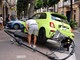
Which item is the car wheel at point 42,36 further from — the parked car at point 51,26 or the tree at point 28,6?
the tree at point 28,6

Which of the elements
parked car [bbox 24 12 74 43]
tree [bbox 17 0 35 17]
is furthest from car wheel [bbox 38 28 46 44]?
tree [bbox 17 0 35 17]

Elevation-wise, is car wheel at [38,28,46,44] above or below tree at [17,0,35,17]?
below

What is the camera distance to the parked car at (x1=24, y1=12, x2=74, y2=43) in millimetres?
13133

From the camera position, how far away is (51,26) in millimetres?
13242

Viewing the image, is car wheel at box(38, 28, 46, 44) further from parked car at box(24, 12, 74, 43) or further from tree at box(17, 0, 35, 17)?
tree at box(17, 0, 35, 17)

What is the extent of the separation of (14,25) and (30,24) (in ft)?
68.3

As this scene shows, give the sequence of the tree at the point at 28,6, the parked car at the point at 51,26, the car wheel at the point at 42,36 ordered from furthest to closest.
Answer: the tree at the point at 28,6 → the car wheel at the point at 42,36 → the parked car at the point at 51,26

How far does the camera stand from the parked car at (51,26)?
13133 mm

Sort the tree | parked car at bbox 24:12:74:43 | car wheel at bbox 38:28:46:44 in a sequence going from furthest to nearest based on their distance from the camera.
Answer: the tree, car wheel at bbox 38:28:46:44, parked car at bbox 24:12:74:43

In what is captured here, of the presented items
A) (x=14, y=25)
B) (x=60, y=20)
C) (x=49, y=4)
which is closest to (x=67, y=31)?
(x=60, y=20)

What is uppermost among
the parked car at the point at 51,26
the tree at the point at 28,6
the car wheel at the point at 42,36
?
the tree at the point at 28,6

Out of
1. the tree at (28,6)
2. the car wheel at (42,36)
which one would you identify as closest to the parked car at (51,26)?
the car wheel at (42,36)

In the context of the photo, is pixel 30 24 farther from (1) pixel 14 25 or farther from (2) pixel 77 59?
(1) pixel 14 25

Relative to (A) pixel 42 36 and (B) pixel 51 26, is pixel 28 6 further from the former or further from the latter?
(B) pixel 51 26
